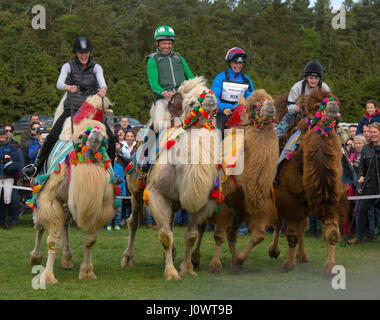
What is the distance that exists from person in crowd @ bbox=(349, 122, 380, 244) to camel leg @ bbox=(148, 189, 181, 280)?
5757 millimetres

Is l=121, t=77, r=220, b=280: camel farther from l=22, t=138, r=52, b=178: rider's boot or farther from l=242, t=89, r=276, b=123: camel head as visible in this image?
l=22, t=138, r=52, b=178: rider's boot

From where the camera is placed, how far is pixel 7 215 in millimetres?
16453

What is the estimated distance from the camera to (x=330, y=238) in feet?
31.3

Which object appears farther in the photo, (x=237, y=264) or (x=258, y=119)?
(x=237, y=264)

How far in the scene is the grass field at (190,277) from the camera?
8.13 meters

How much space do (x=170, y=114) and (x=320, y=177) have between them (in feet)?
8.39

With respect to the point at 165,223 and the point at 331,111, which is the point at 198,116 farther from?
the point at 331,111

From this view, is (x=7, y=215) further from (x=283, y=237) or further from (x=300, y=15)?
(x=300, y=15)

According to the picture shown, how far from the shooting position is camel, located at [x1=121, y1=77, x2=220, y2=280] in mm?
8969

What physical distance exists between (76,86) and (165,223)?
9.09 ft

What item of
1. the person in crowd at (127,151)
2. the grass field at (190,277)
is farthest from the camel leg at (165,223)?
the person in crowd at (127,151)

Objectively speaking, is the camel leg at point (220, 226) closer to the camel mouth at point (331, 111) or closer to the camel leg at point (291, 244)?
the camel leg at point (291, 244)

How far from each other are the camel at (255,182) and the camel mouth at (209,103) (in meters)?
0.86

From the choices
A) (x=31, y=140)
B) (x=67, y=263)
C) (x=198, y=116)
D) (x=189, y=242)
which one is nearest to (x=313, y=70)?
(x=198, y=116)
